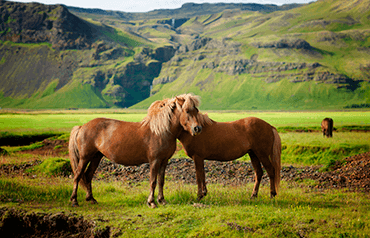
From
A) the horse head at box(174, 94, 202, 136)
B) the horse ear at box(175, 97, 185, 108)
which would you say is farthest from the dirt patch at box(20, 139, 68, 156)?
the horse head at box(174, 94, 202, 136)

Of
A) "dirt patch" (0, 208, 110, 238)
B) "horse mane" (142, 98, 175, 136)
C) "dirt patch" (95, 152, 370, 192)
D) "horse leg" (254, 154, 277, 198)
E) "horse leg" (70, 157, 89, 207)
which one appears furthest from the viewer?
"dirt patch" (95, 152, 370, 192)

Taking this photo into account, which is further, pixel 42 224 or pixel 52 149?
pixel 52 149

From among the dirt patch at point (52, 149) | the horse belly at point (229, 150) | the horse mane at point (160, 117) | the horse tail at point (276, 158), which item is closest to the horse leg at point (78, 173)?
the horse mane at point (160, 117)

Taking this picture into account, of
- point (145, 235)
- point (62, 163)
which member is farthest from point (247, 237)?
point (62, 163)

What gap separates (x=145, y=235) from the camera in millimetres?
7223

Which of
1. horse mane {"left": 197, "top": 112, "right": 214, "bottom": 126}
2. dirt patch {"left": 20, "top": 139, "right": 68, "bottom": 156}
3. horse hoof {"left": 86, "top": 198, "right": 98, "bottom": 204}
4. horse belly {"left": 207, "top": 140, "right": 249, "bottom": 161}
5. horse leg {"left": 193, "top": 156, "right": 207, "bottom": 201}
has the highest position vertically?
horse mane {"left": 197, "top": 112, "right": 214, "bottom": 126}

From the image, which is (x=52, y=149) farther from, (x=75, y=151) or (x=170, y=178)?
(x=75, y=151)

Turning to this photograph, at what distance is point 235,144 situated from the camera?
10344 millimetres

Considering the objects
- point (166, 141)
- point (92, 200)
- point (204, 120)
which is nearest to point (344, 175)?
point (204, 120)

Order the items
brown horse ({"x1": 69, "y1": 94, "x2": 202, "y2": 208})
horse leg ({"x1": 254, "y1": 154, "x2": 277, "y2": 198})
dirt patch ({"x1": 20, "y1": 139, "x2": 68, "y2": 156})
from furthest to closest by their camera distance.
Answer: dirt patch ({"x1": 20, "y1": 139, "x2": 68, "y2": 156}) < horse leg ({"x1": 254, "y1": 154, "x2": 277, "y2": 198}) < brown horse ({"x1": 69, "y1": 94, "x2": 202, "y2": 208})

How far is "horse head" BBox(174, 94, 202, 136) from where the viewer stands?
8.74 meters

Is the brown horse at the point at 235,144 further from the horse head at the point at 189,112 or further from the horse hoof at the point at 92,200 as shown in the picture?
the horse hoof at the point at 92,200

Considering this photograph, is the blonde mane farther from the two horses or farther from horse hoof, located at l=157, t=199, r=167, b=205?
horse hoof, located at l=157, t=199, r=167, b=205

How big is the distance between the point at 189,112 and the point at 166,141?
1.18 m
